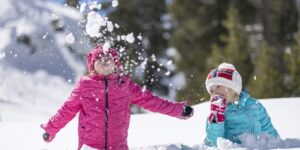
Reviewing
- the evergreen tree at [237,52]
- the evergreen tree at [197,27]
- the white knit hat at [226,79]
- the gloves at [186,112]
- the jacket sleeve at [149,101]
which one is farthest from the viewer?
the evergreen tree at [197,27]

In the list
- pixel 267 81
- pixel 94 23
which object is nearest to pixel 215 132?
pixel 94 23

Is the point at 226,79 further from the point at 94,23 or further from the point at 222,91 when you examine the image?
the point at 94,23

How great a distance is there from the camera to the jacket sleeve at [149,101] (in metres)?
4.69

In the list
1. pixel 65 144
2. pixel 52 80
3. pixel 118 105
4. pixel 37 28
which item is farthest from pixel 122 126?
pixel 37 28

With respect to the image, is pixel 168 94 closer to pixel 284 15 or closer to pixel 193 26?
pixel 193 26

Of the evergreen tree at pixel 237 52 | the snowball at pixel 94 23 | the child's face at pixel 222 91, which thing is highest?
the evergreen tree at pixel 237 52

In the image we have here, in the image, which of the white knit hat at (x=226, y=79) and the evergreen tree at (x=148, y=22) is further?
the evergreen tree at (x=148, y=22)

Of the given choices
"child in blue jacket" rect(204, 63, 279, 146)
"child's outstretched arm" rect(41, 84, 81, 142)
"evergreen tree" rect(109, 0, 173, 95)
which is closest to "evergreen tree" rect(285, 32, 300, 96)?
"evergreen tree" rect(109, 0, 173, 95)

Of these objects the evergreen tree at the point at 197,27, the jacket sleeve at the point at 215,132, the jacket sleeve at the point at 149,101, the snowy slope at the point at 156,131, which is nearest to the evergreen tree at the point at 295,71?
the evergreen tree at the point at 197,27

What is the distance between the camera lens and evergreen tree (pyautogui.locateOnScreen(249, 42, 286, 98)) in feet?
68.5

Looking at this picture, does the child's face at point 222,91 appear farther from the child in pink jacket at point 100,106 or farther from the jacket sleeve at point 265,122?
the child in pink jacket at point 100,106

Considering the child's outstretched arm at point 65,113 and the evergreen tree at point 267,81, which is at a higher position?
the evergreen tree at point 267,81

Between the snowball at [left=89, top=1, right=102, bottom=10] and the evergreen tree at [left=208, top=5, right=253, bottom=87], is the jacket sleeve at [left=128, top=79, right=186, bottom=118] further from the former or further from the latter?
the evergreen tree at [left=208, top=5, right=253, bottom=87]

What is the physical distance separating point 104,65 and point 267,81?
17385 millimetres
